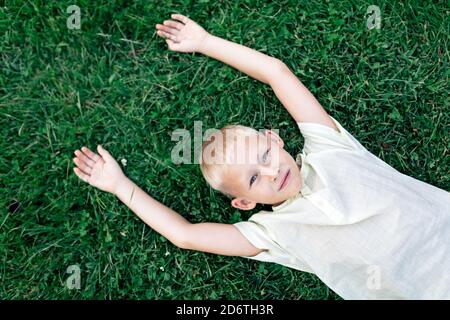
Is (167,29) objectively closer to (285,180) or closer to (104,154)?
(104,154)

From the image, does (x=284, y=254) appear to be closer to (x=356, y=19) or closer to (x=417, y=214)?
(x=417, y=214)

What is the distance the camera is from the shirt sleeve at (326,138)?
111 inches

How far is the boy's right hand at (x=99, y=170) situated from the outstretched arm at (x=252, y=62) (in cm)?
80

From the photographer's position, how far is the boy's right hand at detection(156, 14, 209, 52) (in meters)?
3.04

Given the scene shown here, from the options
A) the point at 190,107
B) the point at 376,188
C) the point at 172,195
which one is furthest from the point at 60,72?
the point at 376,188

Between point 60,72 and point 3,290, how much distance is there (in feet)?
4.39

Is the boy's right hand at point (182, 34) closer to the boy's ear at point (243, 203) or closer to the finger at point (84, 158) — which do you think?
the finger at point (84, 158)

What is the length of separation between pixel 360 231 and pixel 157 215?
1127 millimetres

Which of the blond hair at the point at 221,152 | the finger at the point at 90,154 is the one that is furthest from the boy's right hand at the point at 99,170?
the blond hair at the point at 221,152

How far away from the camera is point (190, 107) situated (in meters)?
3.09

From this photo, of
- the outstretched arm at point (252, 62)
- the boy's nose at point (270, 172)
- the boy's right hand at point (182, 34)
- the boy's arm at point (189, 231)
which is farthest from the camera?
the boy's right hand at point (182, 34)

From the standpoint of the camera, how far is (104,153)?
2.99 m

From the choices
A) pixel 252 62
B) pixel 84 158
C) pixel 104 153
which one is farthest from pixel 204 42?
pixel 84 158

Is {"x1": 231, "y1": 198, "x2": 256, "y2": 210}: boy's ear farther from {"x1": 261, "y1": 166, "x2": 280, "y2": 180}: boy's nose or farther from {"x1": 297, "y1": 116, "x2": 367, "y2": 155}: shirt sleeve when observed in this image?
Result: {"x1": 297, "y1": 116, "x2": 367, "y2": 155}: shirt sleeve
